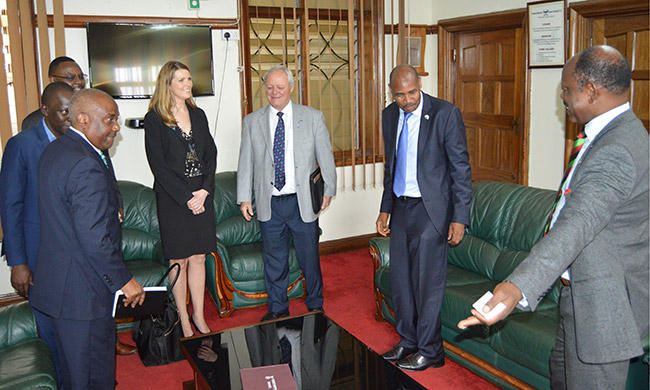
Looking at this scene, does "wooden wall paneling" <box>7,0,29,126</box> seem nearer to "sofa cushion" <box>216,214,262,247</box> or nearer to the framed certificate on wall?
"sofa cushion" <box>216,214,262,247</box>

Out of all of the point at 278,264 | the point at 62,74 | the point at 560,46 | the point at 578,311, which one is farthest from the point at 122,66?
the point at 578,311

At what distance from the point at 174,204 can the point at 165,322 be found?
2.21 feet

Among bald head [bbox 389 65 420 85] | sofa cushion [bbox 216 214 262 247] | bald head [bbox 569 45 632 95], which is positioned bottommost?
sofa cushion [bbox 216 214 262 247]

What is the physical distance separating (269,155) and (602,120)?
2.30 meters

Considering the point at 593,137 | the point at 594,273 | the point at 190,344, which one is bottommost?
the point at 190,344

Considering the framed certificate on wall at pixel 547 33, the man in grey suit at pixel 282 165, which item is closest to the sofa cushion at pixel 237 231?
the man in grey suit at pixel 282 165

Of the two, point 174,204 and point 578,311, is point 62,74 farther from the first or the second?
point 578,311

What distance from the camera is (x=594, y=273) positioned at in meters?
1.66

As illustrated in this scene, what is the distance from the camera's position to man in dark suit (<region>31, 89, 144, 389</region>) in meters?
2.14

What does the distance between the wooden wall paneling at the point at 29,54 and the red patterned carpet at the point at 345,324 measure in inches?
75.0

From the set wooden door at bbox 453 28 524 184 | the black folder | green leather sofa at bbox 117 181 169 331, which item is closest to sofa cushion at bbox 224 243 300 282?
green leather sofa at bbox 117 181 169 331

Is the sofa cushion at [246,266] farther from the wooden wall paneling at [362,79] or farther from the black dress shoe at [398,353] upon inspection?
the wooden wall paneling at [362,79]

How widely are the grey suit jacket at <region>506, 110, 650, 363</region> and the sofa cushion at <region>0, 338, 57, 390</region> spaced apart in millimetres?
1882

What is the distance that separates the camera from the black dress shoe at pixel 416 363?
3.16 m
